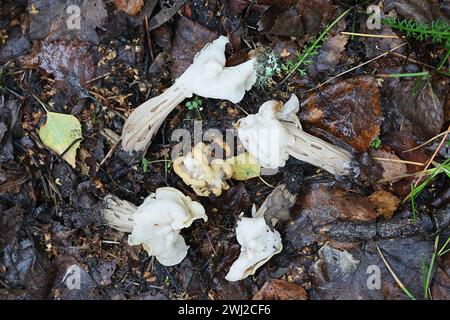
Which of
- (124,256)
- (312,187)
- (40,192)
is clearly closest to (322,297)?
(312,187)

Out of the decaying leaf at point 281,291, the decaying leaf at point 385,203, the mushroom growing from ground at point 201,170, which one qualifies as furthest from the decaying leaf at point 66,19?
the decaying leaf at point 385,203

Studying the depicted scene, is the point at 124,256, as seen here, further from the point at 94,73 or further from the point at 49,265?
the point at 94,73

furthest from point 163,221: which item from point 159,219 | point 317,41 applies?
point 317,41

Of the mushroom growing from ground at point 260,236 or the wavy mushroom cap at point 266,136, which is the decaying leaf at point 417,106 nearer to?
the wavy mushroom cap at point 266,136

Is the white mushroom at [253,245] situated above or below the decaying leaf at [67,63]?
below

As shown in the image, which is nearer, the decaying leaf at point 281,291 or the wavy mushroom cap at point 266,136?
the wavy mushroom cap at point 266,136

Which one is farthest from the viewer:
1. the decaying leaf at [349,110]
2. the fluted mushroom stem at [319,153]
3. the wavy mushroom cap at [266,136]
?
the decaying leaf at [349,110]
